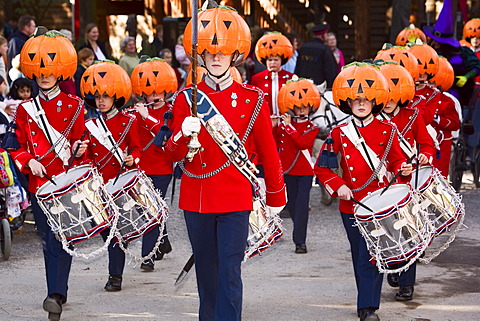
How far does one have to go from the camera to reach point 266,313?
288 inches

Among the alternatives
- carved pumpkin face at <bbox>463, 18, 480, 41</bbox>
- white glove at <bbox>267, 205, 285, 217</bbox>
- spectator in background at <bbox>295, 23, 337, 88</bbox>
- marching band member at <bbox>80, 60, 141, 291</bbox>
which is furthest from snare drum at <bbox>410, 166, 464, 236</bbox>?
carved pumpkin face at <bbox>463, 18, 480, 41</bbox>

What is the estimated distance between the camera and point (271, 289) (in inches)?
319

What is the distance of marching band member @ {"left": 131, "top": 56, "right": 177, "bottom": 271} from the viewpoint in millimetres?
8953

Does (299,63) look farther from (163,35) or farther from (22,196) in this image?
(22,196)

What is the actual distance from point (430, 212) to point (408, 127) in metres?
0.84

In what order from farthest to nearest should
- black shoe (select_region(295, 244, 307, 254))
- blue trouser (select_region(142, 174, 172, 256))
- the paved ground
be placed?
black shoe (select_region(295, 244, 307, 254)) → blue trouser (select_region(142, 174, 172, 256)) → the paved ground

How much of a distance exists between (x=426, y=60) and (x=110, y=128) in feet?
10.1

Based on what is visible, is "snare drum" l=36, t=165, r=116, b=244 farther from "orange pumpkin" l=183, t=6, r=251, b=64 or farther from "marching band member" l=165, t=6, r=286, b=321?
"orange pumpkin" l=183, t=6, r=251, b=64

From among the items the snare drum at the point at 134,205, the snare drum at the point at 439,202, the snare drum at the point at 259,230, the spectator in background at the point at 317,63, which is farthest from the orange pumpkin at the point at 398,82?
the spectator in background at the point at 317,63

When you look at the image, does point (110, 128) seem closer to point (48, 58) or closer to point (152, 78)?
point (48, 58)

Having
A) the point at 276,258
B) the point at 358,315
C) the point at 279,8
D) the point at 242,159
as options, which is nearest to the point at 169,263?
the point at 276,258

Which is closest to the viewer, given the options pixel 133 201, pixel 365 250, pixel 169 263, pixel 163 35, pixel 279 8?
pixel 365 250

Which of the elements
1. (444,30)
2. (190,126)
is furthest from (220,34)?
(444,30)

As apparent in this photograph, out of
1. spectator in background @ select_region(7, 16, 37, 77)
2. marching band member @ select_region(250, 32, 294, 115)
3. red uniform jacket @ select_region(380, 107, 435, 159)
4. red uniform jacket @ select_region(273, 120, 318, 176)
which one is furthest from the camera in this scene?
spectator in background @ select_region(7, 16, 37, 77)
